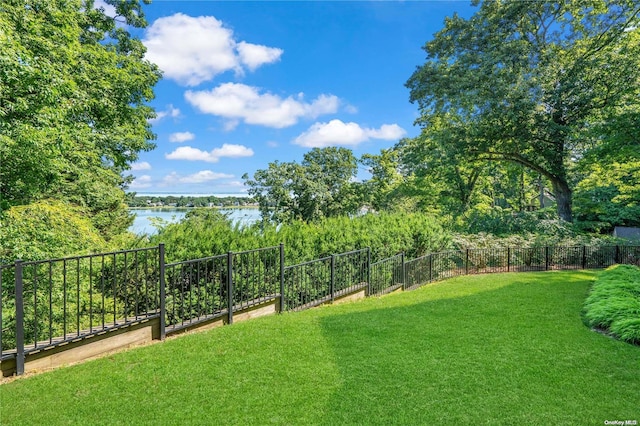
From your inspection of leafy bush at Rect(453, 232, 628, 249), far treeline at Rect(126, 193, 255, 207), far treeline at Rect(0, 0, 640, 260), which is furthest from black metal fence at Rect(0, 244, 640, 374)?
far treeline at Rect(126, 193, 255, 207)

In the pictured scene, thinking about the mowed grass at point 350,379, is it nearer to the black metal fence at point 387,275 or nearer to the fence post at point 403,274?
the black metal fence at point 387,275

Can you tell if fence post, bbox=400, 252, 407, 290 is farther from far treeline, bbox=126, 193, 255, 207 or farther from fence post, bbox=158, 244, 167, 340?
far treeline, bbox=126, 193, 255, 207

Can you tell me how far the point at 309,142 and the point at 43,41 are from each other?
24.4 meters

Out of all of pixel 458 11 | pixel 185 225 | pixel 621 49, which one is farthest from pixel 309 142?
pixel 185 225

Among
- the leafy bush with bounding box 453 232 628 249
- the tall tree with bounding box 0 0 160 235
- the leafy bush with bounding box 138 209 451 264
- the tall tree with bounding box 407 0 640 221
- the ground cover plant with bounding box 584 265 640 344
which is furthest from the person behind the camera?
the tall tree with bounding box 407 0 640 221

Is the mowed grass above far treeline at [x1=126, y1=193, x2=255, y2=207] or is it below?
below

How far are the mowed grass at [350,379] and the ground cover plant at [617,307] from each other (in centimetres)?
31

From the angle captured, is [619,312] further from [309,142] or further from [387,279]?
[309,142]

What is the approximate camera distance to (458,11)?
18031 mm

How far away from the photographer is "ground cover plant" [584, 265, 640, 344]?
4562 millimetres

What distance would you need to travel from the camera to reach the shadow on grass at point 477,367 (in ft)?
8.71

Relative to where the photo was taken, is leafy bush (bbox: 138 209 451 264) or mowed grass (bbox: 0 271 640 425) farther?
leafy bush (bbox: 138 209 451 264)

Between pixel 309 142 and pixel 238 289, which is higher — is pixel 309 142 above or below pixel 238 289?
above

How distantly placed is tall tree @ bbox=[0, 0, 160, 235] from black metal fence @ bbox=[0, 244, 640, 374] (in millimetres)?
2132
